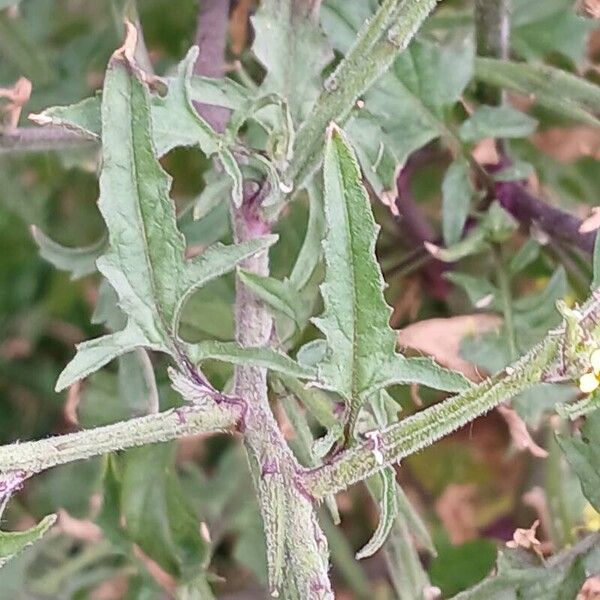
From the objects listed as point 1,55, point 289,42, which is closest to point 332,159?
point 289,42

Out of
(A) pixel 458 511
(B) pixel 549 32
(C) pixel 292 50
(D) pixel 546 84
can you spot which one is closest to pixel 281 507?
(C) pixel 292 50

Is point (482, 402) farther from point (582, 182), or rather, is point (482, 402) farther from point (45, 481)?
point (45, 481)

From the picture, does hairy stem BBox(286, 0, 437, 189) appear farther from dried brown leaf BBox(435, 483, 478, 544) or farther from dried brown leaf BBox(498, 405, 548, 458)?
dried brown leaf BBox(435, 483, 478, 544)

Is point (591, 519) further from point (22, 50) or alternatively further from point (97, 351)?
point (22, 50)

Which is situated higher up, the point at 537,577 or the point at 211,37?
the point at 211,37

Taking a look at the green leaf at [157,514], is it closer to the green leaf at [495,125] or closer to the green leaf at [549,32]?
the green leaf at [495,125]

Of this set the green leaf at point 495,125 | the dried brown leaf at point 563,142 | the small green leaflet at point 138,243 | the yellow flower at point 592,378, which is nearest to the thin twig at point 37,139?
the small green leaflet at point 138,243
